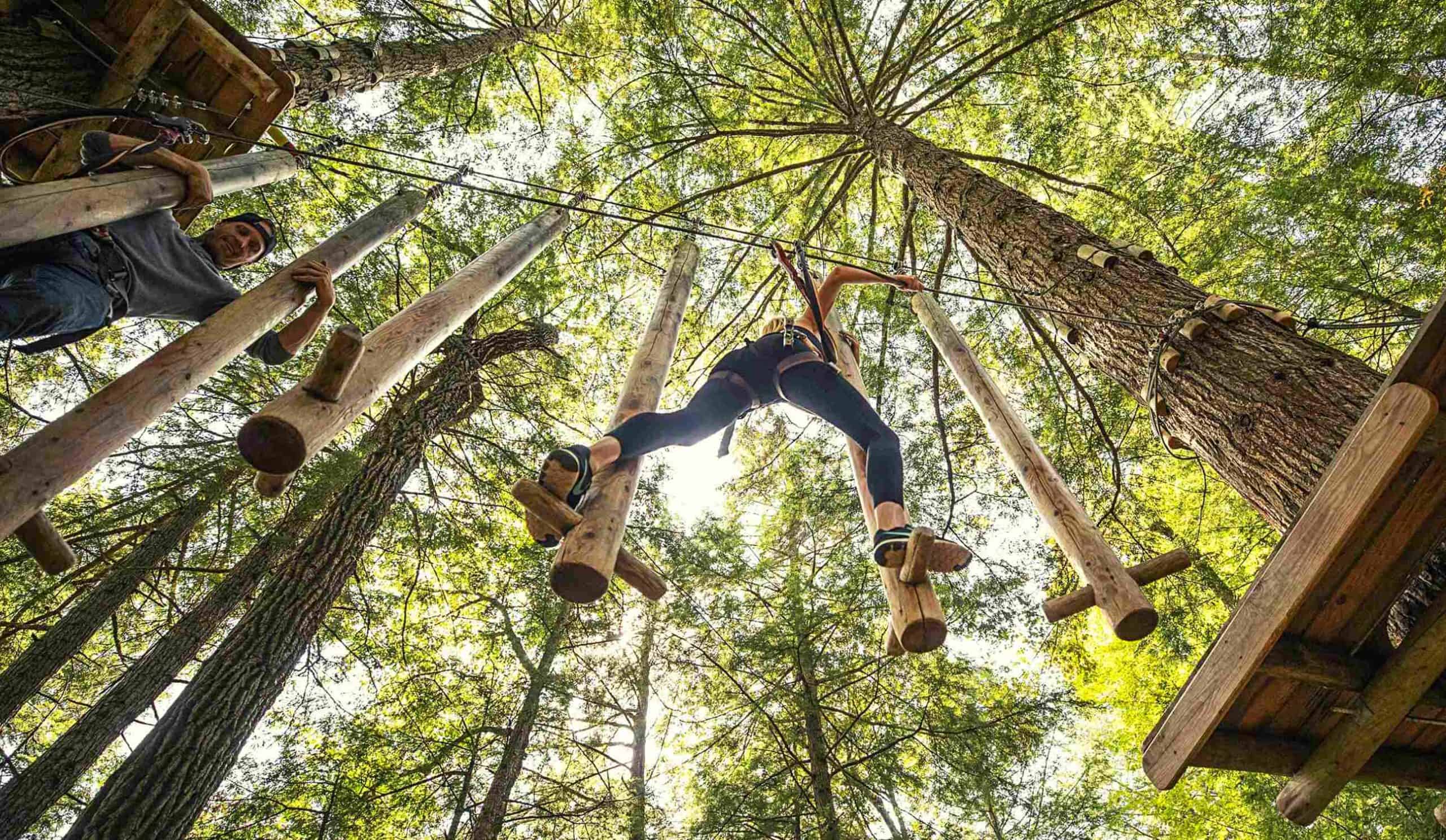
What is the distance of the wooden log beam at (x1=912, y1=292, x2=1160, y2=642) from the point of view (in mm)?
1965

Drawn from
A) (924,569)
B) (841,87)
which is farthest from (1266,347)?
(841,87)

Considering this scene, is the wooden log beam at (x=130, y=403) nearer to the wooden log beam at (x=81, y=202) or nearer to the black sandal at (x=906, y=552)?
the wooden log beam at (x=81, y=202)

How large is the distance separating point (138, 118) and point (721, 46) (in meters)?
Answer: 6.26

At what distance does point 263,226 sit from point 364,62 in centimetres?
331

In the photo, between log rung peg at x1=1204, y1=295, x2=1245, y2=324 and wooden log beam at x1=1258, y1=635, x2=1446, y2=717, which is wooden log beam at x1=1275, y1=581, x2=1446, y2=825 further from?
log rung peg at x1=1204, y1=295, x2=1245, y2=324

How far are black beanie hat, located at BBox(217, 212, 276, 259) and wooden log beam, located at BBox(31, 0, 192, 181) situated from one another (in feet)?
1.79

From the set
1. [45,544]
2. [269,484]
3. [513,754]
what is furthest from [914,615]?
[513,754]

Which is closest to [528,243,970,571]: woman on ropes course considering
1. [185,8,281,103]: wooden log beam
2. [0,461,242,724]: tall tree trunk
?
[185,8,281,103]: wooden log beam

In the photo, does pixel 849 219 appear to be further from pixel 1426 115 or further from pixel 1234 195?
pixel 1426 115

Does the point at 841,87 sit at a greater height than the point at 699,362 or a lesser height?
greater

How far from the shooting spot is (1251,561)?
726cm

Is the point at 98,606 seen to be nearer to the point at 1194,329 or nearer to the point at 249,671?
the point at 249,671

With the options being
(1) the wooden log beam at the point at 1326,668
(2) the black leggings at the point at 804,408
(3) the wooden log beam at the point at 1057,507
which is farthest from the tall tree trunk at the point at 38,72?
(1) the wooden log beam at the point at 1326,668

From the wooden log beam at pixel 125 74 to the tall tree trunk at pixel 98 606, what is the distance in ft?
12.7
